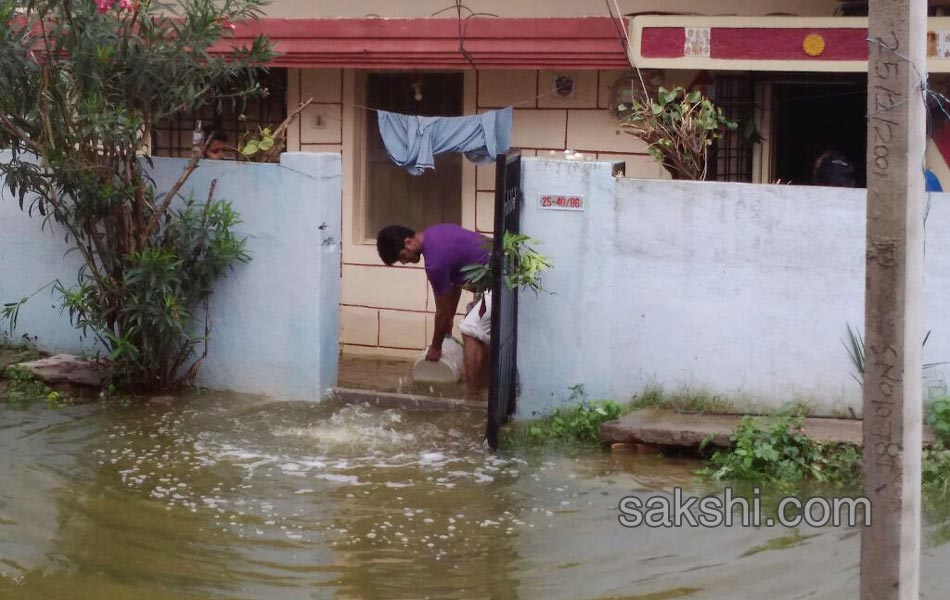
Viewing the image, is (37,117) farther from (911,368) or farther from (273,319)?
(911,368)

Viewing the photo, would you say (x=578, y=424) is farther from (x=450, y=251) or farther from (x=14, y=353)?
(x=14, y=353)

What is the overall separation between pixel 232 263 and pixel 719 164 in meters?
3.95

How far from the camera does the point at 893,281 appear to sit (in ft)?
13.5

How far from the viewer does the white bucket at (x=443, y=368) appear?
897cm

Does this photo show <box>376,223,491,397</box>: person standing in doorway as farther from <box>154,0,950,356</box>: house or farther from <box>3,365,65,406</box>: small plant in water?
<box>3,365,65,406</box>: small plant in water

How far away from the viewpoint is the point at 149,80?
8297mm

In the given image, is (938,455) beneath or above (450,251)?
beneath

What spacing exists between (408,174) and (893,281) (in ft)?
23.4

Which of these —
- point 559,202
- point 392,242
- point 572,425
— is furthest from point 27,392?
point 559,202

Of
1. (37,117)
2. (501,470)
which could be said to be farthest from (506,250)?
(37,117)

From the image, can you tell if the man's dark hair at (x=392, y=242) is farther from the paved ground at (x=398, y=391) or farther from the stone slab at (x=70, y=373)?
the stone slab at (x=70, y=373)

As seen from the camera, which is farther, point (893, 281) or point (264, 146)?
point (264, 146)

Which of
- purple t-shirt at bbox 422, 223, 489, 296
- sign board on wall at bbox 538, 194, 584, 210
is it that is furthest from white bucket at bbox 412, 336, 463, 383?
sign board on wall at bbox 538, 194, 584, 210

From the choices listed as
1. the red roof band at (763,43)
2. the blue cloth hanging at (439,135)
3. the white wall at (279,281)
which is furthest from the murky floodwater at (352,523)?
the red roof band at (763,43)
